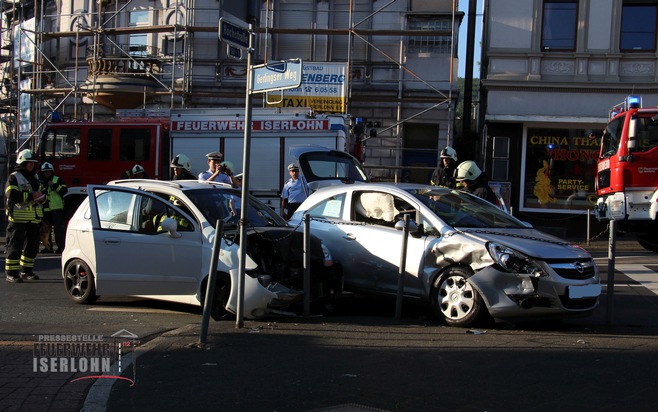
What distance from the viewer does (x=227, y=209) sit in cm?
836

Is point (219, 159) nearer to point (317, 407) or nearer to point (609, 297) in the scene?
point (609, 297)

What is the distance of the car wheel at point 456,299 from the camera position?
23.2 feet

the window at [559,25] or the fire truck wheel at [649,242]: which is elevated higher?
the window at [559,25]

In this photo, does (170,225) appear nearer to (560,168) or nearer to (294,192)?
(294,192)

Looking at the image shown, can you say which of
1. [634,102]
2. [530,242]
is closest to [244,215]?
[530,242]

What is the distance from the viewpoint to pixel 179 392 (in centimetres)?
504

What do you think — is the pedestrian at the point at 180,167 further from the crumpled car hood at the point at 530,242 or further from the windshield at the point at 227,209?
the crumpled car hood at the point at 530,242

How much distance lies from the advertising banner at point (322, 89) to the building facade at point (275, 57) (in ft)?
7.20

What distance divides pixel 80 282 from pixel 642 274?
8643 millimetres

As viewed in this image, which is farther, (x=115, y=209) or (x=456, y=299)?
(x=115, y=209)

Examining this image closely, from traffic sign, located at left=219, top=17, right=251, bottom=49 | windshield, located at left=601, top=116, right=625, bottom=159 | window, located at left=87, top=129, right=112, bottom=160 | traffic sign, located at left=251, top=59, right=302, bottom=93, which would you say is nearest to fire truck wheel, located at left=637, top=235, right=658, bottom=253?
windshield, located at left=601, top=116, right=625, bottom=159

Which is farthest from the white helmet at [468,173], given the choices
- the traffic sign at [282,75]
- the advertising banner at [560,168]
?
Result: the advertising banner at [560,168]

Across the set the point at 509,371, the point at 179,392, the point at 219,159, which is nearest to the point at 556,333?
the point at 509,371

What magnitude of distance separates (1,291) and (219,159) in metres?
4.06
